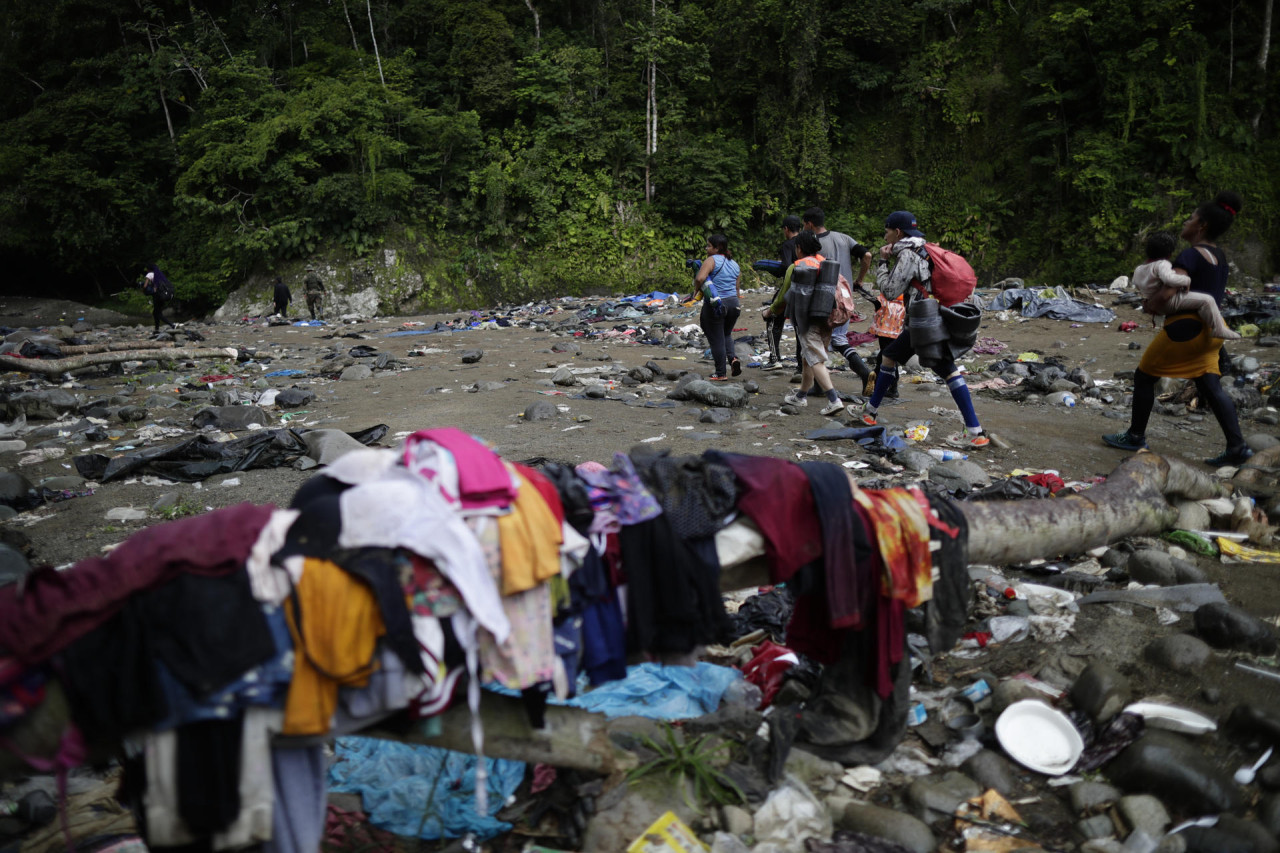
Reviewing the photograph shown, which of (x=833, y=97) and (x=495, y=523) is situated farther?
(x=833, y=97)

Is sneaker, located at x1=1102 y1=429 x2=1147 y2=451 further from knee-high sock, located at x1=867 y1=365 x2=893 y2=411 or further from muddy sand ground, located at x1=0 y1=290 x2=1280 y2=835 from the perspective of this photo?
knee-high sock, located at x1=867 y1=365 x2=893 y2=411

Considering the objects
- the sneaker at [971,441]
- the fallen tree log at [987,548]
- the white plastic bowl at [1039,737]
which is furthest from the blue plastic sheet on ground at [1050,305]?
the white plastic bowl at [1039,737]

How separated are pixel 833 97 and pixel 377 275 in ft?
Answer: 41.5

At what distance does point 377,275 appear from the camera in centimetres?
1820

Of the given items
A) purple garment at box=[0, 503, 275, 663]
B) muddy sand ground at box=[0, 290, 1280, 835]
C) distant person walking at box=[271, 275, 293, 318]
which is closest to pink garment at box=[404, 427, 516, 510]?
purple garment at box=[0, 503, 275, 663]

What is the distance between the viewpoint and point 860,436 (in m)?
5.49

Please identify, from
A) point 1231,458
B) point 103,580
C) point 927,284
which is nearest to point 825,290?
point 927,284

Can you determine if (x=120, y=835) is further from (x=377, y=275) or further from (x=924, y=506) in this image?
(x=377, y=275)

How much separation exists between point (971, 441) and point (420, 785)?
4445 mm

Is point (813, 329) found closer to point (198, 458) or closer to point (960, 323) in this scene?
point (960, 323)

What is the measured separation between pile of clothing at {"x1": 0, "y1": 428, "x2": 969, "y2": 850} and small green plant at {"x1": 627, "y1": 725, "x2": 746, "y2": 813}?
44cm

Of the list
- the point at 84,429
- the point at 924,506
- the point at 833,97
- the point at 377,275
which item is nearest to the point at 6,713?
the point at 924,506

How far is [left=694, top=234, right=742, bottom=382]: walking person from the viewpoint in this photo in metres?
7.35

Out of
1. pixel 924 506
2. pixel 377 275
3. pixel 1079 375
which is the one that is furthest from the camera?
pixel 377 275
